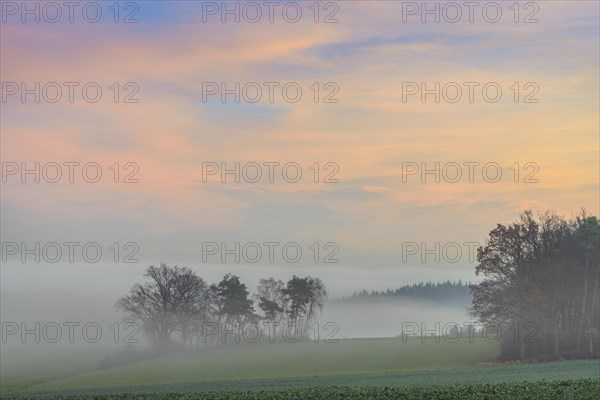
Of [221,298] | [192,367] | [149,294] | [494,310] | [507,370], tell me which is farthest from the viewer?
[221,298]

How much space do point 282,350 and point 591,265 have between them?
42818 mm

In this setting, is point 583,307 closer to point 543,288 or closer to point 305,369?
point 543,288

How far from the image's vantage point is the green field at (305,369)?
7344 centimetres

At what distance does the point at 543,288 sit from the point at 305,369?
27095 millimetres

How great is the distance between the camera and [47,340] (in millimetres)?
166000

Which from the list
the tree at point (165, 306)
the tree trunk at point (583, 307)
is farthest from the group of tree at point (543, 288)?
the tree at point (165, 306)

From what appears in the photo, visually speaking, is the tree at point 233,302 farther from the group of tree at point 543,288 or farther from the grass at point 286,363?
the group of tree at point 543,288

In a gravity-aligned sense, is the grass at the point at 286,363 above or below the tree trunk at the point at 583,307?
below

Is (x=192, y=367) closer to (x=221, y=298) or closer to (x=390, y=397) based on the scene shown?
(x=221, y=298)

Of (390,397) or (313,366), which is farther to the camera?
(313,366)

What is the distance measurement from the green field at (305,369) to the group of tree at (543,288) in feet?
16.7

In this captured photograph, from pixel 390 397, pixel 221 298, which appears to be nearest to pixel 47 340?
pixel 221 298

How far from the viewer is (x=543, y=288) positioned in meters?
99.9

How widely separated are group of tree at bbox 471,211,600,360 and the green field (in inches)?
201
